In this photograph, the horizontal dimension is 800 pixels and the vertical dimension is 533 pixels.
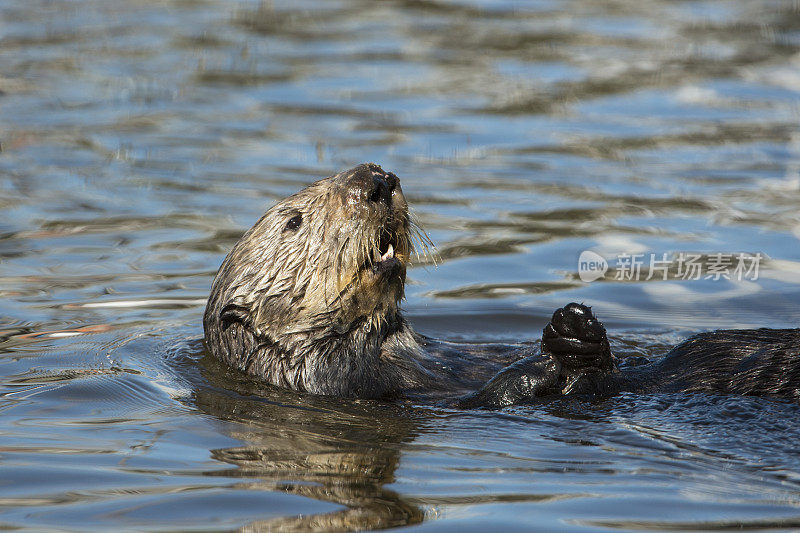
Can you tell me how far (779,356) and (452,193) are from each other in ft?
15.9

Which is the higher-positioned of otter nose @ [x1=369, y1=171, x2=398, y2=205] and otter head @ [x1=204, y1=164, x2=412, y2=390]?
otter nose @ [x1=369, y1=171, x2=398, y2=205]

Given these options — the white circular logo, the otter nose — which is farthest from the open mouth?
the white circular logo

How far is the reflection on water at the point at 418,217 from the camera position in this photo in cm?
436

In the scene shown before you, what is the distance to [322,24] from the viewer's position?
15.1m

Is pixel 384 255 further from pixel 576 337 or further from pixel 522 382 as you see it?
pixel 576 337

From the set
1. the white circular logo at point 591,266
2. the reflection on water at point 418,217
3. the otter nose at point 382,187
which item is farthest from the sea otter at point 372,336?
the white circular logo at point 591,266

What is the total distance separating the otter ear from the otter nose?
89 cm

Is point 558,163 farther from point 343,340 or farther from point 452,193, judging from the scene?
point 343,340

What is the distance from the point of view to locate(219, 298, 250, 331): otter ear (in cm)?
→ 565

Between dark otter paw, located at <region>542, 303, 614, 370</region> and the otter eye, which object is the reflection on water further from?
the otter eye

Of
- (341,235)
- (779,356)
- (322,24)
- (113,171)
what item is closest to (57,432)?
(341,235)

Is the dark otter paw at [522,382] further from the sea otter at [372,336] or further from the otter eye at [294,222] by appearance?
the otter eye at [294,222]

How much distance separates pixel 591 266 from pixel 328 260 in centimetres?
308

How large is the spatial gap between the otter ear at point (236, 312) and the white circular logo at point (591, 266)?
2878mm
